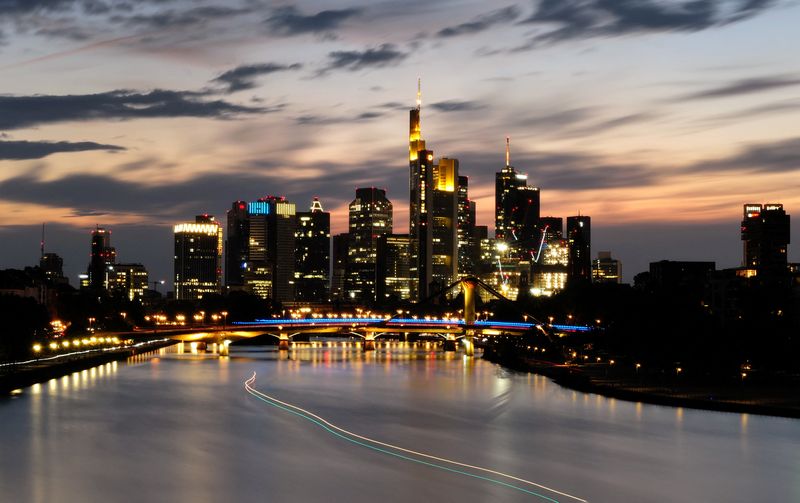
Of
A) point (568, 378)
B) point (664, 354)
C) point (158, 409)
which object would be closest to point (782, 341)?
point (664, 354)

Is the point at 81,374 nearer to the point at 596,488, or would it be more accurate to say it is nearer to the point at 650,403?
the point at 650,403

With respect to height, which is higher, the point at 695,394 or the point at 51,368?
the point at 51,368

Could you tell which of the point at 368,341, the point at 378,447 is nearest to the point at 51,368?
the point at 378,447

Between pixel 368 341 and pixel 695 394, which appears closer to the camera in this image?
pixel 695 394

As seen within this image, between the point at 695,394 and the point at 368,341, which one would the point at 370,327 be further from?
the point at 695,394

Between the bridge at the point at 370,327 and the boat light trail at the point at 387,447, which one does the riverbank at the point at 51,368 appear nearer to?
the bridge at the point at 370,327
